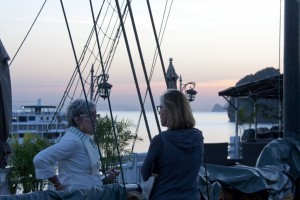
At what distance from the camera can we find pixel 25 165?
12008mm

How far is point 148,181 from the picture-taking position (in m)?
4.62

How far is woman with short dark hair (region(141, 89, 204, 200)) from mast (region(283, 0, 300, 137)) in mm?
4467

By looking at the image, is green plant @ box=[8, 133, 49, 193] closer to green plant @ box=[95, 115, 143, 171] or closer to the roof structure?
green plant @ box=[95, 115, 143, 171]

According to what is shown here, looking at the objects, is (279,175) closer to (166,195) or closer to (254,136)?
(166,195)

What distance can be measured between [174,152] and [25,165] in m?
7.86

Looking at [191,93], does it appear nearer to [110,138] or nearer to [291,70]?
[110,138]

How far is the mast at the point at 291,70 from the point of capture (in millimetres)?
8875

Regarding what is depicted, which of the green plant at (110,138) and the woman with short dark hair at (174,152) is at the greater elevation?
the woman with short dark hair at (174,152)

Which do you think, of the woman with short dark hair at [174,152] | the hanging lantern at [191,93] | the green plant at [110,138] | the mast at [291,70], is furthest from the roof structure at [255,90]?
the woman with short dark hair at [174,152]

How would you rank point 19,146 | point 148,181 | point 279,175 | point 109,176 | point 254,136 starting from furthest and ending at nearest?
point 254,136 < point 19,146 < point 279,175 < point 109,176 < point 148,181

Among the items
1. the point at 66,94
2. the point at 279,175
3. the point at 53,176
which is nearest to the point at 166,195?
the point at 53,176

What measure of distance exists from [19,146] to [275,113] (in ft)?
42.0

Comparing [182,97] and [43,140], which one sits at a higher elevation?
[182,97]

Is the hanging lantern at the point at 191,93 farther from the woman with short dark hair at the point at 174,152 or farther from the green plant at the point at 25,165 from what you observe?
the woman with short dark hair at the point at 174,152
